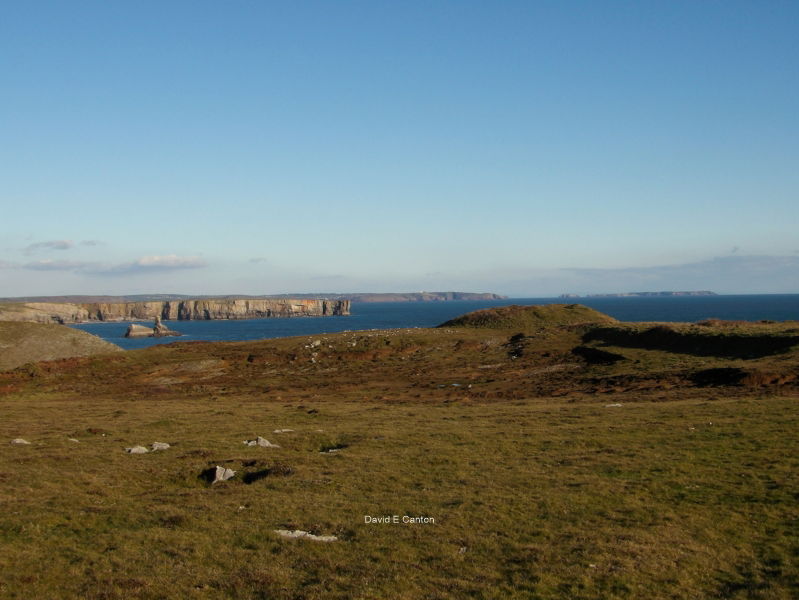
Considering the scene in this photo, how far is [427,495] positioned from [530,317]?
72821 mm

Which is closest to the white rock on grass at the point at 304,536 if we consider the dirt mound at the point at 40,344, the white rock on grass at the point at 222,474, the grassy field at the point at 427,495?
the grassy field at the point at 427,495

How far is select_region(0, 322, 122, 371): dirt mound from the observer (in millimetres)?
74125

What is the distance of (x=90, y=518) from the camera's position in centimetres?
1731

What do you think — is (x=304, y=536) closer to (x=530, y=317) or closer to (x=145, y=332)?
(x=530, y=317)

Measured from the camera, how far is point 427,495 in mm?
19078

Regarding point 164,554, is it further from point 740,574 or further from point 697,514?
point 697,514

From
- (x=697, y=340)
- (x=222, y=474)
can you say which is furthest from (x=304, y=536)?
(x=697, y=340)

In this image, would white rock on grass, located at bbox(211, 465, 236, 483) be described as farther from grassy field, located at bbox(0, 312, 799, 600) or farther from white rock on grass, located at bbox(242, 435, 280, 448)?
white rock on grass, located at bbox(242, 435, 280, 448)

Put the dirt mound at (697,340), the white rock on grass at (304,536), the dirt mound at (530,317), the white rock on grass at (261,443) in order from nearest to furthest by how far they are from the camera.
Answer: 1. the white rock on grass at (304,536)
2. the white rock on grass at (261,443)
3. the dirt mound at (697,340)
4. the dirt mound at (530,317)

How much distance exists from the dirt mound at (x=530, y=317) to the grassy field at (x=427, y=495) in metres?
41.2

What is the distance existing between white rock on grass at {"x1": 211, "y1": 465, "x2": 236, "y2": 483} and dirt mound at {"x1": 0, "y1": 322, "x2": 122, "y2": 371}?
62.8 m

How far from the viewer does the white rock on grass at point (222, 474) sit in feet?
71.2

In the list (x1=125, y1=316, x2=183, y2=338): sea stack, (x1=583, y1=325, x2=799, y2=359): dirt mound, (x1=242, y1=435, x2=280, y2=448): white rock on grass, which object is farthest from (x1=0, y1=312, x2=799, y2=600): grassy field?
(x1=125, y1=316, x2=183, y2=338): sea stack

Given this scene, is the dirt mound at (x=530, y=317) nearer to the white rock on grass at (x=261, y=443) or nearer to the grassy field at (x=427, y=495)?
the grassy field at (x=427, y=495)
